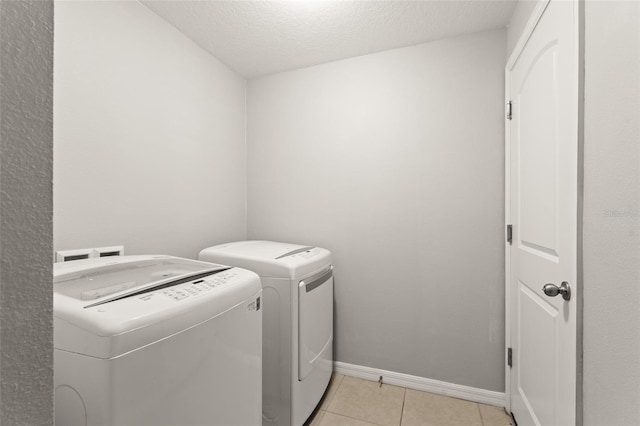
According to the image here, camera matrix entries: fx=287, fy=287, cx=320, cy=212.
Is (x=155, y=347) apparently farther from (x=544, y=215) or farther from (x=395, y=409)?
(x=395, y=409)

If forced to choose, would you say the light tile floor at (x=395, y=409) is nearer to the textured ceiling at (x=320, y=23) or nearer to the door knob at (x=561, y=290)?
the door knob at (x=561, y=290)

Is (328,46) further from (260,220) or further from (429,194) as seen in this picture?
(260,220)

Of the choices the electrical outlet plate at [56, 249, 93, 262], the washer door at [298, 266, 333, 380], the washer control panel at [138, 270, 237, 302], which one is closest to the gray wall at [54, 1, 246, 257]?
the electrical outlet plate at [56, 249, 93, 262]

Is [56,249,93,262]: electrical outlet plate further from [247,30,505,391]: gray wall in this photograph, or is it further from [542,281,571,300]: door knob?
[542,281,571,300]: door knob

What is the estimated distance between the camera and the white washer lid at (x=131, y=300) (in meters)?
0.65

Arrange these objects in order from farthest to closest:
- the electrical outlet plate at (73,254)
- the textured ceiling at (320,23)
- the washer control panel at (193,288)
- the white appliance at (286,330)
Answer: the textured ceiling at (320,23)
the white appliance at (286,330)
the electrical outlet plate at (73,254)
the washer control panel at (193,288)

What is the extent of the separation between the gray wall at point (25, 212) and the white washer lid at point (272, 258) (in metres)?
1.17

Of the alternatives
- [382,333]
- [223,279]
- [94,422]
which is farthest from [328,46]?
[94,422]

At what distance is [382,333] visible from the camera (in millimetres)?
2012

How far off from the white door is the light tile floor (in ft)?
0.66

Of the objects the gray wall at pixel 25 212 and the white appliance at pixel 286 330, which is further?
the white appliance at pixel 286 330

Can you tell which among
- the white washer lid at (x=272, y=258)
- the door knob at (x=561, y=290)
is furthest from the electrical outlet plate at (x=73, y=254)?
the door knob at (x=561, y=290)

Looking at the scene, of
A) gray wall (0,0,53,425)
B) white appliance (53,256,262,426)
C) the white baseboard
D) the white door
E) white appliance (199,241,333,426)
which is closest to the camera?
gray wall (0,0,53,425)

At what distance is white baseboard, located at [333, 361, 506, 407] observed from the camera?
5.79 ft
